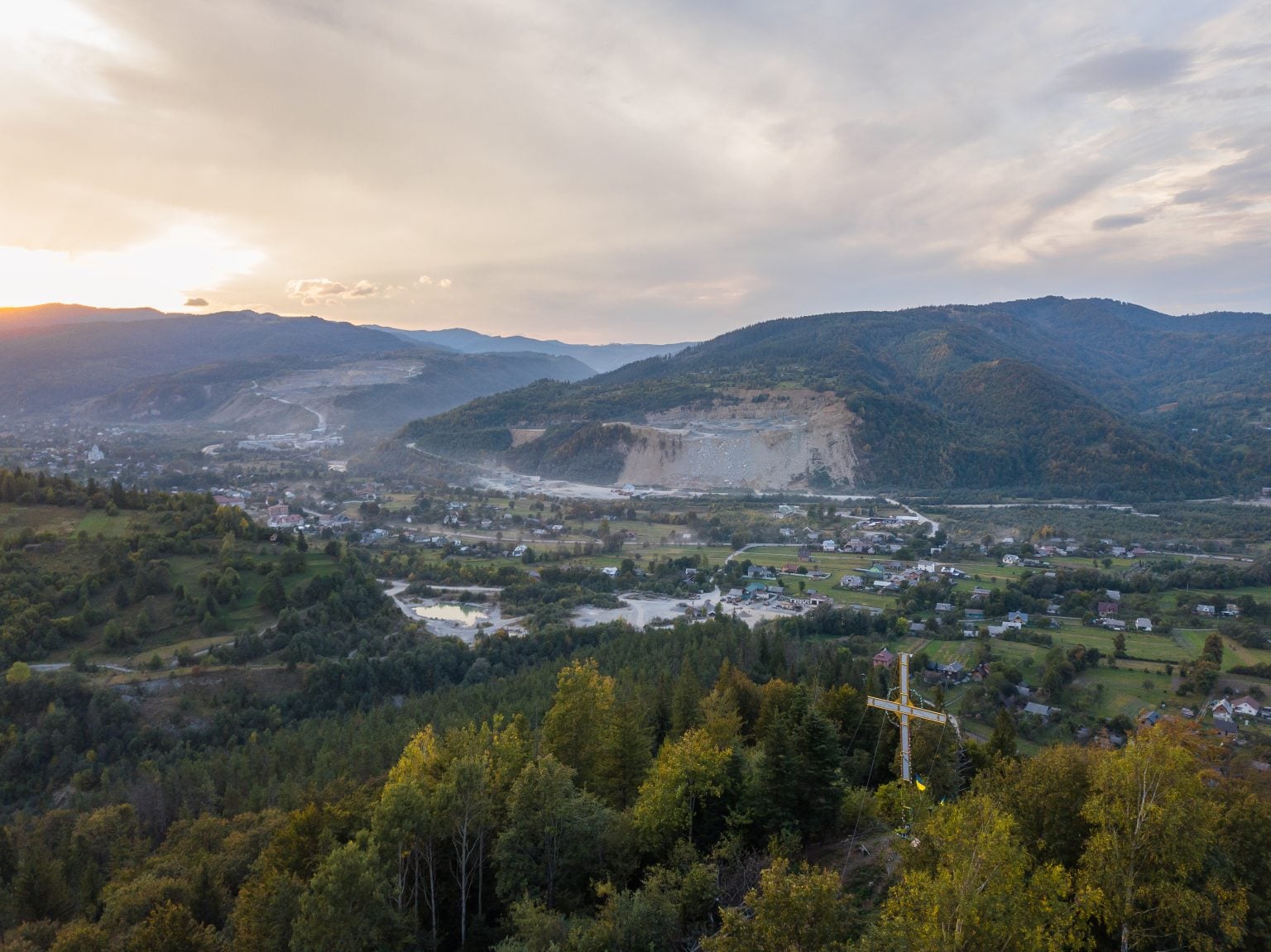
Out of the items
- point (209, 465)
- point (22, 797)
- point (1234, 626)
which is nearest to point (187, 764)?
point (22, 797)

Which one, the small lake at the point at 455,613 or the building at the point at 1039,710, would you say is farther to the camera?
the small lake at the point at 455,613

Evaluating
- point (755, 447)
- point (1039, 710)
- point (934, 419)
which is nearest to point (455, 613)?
point (1039, 710)

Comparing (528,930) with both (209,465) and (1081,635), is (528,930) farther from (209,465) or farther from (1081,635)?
(209,465)

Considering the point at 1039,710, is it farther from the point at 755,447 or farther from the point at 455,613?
the point at 755,447

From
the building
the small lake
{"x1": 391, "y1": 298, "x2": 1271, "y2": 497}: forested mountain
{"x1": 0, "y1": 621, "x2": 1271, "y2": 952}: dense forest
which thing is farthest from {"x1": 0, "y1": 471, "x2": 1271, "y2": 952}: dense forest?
{"x1": 391, "y1": 298, "x2": 1271, "y2": 497}: forested mountain

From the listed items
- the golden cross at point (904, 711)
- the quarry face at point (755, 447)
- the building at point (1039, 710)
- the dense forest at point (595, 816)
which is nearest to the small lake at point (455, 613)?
the dense forest at point (595, 816)

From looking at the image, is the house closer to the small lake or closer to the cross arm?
the cross arm

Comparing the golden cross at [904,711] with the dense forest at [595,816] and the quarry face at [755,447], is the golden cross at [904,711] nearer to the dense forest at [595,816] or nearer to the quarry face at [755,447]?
the dense forest at [595,816]
